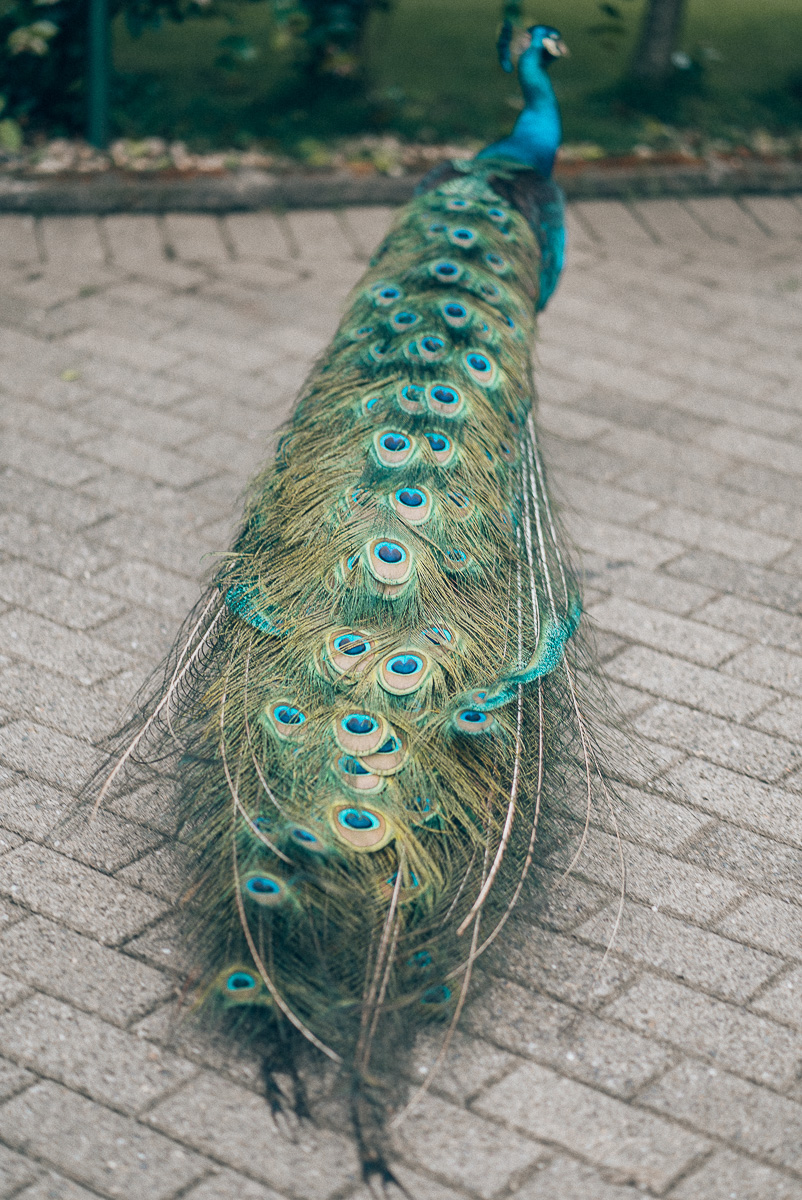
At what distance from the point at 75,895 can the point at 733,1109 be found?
1369 mm

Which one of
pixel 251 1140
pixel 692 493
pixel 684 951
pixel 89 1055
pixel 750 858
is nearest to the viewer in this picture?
pixel 251 1140

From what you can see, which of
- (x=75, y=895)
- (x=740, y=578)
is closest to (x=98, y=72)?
(x=740, y=578)

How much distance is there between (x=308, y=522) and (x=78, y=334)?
2594 millimetres

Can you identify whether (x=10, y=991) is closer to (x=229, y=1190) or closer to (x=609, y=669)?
(x=229, y=1190)

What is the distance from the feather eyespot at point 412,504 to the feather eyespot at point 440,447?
0.51 ft

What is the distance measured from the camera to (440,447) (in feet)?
9.77

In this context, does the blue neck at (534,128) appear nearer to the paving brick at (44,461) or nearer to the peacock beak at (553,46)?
the peacock beak at (553,46)

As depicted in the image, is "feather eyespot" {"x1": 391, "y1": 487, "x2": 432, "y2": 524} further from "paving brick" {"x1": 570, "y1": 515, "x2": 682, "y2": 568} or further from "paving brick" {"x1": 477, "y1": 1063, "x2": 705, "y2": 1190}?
"paving brick" {"x1": 570, "y1": 515, "x2": 682, "y2": 568}

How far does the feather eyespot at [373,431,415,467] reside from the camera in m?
Result: 2.89

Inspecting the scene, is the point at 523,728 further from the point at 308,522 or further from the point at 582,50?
the point at 582,50

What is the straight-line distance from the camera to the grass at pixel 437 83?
6.86 metres

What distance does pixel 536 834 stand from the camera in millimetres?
2424

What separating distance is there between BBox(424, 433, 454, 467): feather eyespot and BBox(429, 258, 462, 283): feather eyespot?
29.2 inches

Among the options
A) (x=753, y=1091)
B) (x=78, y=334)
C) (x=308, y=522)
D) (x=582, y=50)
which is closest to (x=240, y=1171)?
(x=753, y=1091)
